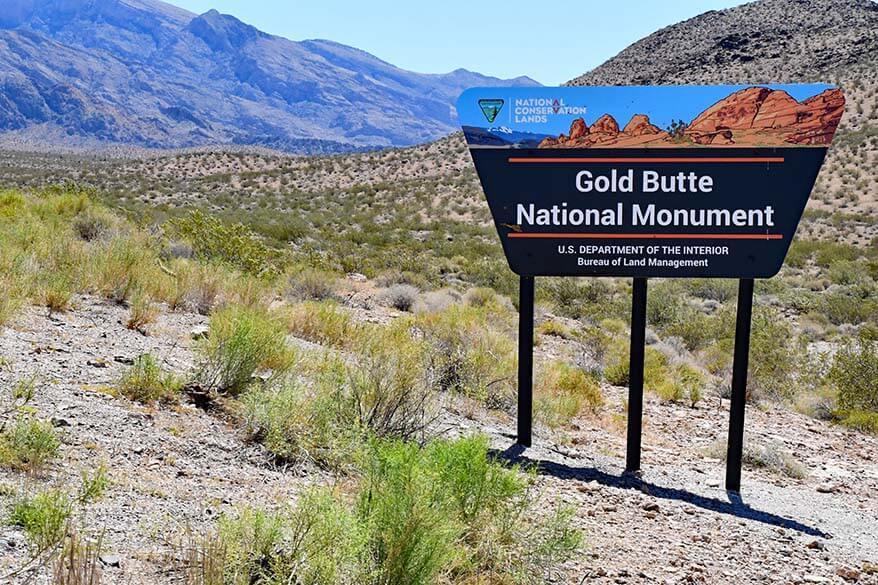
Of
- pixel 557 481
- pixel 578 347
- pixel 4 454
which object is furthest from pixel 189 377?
pixel 578 347

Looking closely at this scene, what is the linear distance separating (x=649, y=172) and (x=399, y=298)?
7915 millimetres

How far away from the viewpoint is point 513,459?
6.65 meters

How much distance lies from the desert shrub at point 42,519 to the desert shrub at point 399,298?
34.5ft

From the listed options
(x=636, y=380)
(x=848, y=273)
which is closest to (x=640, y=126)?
(x=636, y=380)

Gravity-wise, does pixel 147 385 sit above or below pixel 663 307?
above

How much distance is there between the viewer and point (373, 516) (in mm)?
3613

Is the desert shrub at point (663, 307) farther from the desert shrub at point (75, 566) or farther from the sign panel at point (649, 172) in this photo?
the desert shrub at point (75, 566)

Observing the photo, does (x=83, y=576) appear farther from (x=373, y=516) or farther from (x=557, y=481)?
(x=557, y=481)

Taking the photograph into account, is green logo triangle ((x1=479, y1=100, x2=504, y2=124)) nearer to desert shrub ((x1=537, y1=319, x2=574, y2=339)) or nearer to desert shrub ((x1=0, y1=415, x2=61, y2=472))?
desert shrub ((x1=0, y1=415, x2=61, y2=472))

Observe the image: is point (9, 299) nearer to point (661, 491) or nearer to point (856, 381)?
point (661, 491)

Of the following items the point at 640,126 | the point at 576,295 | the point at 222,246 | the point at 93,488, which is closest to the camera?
the point at 93,488

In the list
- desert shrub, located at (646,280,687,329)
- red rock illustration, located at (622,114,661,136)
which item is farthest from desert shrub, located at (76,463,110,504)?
desert shrub, located at (646,280,687,329)

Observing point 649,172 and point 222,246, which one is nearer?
point 649,172

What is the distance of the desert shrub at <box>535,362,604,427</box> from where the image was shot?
27.2ft
